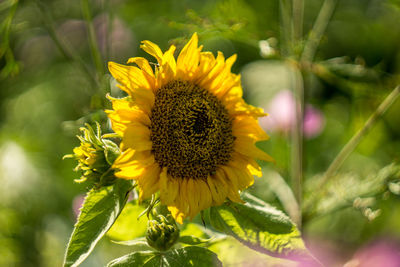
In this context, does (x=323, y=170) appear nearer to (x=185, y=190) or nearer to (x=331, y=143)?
(x=331, y=143)

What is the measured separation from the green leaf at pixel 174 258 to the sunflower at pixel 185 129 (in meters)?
0.09

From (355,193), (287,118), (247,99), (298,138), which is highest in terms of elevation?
(298,138)

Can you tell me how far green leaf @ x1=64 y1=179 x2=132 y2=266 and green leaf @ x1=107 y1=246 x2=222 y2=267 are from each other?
0.10 meters

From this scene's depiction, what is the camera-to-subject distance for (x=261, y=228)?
0.98 metres

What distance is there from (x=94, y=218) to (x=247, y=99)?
147cm

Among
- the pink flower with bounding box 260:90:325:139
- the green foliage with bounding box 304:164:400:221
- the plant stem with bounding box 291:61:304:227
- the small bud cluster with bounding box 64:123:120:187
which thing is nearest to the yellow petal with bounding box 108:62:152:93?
the small bud cluster with bounding box 64:123:120:187

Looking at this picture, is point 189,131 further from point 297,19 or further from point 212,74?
point 297,19

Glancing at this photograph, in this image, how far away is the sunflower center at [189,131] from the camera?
94 cm

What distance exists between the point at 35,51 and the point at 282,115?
1.48 metres

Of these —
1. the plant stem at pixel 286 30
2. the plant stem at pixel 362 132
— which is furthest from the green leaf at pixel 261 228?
the plant stem at pixel 286 30

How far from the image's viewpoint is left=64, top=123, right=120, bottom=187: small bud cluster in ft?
2.93

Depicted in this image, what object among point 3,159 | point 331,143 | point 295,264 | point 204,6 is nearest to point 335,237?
point 331,143

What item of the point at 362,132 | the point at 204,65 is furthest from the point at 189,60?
the point at 362,132

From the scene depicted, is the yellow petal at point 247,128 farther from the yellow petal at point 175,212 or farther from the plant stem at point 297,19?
the plant stem at point 297,19
